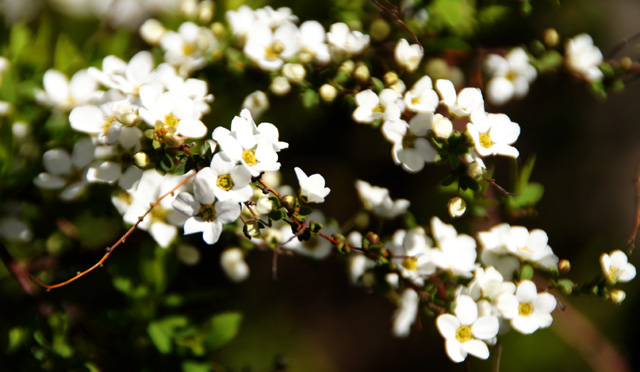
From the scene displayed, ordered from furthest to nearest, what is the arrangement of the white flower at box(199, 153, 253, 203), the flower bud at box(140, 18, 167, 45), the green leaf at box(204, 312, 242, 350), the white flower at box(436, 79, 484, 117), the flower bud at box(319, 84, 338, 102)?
the flower bud at box(140, 18, 167, 45)
the green leaf at box(204, 312, 242, 350)
the flower bud at box(319, 84, 338, 102)
the white flower at box(436, 79, 484, 117)
the white flower at box(199, 153, 253, 203)

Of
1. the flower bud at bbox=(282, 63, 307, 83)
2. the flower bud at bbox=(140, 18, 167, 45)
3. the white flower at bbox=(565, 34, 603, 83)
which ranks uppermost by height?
the white flower at bbox=(565, 34, 603, 83)

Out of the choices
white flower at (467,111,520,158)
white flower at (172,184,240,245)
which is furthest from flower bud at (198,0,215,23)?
white flower at (467,111,520,158)

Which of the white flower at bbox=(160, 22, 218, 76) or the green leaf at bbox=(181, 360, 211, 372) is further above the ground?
the white flower at bbox=(160, 22, 218, 76)

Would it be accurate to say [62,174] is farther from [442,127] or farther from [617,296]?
[617,296]

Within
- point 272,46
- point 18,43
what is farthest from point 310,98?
point 18,43

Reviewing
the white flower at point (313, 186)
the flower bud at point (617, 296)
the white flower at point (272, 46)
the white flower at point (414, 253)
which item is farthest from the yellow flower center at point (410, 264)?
the white flower at point (272, 46)

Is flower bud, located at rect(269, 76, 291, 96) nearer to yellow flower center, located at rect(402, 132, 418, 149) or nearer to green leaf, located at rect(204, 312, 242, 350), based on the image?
yellow flower center, located at rect(402, 132, 418, 149)
